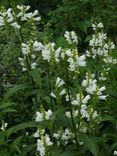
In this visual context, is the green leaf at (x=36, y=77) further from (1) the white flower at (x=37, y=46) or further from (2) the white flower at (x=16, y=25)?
(2) the white flower at (x=16, y=25)

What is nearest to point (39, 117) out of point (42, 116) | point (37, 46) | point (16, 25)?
point (42, 116)

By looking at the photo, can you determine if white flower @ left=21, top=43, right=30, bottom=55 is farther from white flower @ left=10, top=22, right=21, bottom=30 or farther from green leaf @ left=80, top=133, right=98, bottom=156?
green leaf @ left=80, top=133, right=98, bottom=156

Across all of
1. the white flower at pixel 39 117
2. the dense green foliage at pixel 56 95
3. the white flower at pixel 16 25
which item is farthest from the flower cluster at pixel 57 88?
the white flower at pixel 16 25

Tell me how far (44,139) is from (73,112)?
1.38 ft

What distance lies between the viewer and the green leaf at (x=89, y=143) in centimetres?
325

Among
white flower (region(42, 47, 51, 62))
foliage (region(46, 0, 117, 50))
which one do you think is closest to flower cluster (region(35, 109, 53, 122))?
white flower (region(42, 47, 51, 62))

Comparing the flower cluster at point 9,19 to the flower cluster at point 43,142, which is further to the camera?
the flower cluster at point 9,19

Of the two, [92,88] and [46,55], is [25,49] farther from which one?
[92,88]

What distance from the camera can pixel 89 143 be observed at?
329 centimetres

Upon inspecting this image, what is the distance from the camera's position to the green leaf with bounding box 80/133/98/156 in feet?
10.7

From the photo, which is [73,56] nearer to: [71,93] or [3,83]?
[71,93]

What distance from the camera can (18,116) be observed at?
182 inches

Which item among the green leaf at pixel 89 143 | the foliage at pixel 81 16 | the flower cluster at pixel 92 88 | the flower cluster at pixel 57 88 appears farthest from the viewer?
the foliage at pixel 81 16

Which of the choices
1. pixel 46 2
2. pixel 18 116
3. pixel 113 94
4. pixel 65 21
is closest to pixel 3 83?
pixel 18 116
